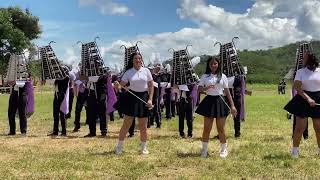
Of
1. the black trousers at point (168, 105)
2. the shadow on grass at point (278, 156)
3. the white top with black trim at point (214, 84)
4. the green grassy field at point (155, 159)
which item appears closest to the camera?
the green grassy field at point (155, 159)

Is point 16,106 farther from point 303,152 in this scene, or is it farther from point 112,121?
point 303,152

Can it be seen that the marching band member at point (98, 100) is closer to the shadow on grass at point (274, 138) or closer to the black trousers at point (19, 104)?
the black trousers at point (19, 104)

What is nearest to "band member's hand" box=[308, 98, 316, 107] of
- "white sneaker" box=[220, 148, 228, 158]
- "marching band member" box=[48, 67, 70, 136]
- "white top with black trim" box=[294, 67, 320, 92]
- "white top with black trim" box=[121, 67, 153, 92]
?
"white top with black trim" box=[294, 67, 320, 92]

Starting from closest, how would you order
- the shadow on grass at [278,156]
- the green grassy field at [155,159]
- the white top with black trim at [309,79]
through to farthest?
the green grassy field at [155,159]
the white top with black trim at [309,79]
the shadow on grass at [278,156]

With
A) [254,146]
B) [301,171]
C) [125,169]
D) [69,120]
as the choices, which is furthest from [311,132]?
[69,120]

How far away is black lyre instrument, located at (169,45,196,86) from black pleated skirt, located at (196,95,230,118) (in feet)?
10.4

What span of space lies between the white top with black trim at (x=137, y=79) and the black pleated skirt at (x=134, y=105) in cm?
10

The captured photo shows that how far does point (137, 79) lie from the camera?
10422mm

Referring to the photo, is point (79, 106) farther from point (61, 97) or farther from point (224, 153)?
point (224, 153)

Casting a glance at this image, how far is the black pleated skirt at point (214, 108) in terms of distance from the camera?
33.3 ft

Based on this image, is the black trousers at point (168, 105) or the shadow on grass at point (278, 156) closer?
the shadow on grass at point (278, 156)

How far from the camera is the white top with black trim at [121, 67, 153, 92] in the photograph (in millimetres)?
10430

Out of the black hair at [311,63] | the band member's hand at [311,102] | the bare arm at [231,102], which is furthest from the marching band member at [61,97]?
the band member's hand at [311,102]

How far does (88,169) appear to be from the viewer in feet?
29.5
